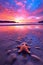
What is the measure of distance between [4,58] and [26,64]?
0.46 m

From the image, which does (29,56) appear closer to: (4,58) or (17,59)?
(17,59)

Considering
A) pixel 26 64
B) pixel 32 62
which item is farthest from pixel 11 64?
pixel 32 62

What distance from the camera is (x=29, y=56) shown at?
212cm

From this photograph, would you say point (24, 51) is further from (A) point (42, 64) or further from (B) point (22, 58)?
(A) point (42, 64)

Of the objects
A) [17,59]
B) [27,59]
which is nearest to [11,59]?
[17,59]

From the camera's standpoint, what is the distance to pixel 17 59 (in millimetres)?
1979

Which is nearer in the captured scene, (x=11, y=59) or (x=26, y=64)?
(x=26, y=64)

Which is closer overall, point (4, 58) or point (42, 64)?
point (42, 64)

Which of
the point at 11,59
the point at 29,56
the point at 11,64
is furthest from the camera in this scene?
the point at 29,56

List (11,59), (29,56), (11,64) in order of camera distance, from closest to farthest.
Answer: (11,64) < (11,59) < (29,56)

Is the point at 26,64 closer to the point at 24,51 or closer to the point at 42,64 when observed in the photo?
the point at 42,64

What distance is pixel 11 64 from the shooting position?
1782 millimetres

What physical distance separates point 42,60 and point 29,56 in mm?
270

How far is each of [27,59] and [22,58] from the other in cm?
9
